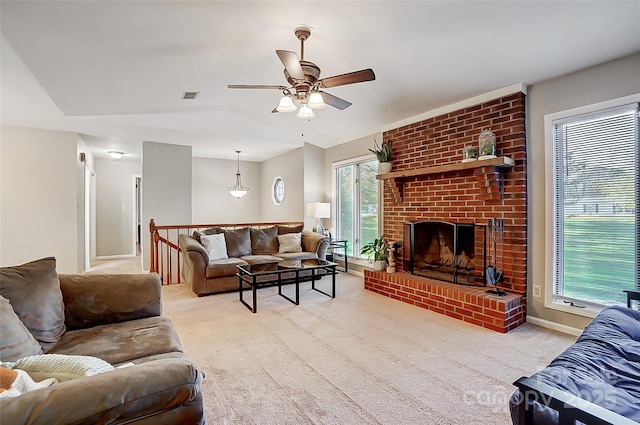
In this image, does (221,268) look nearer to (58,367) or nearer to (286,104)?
(286,104)

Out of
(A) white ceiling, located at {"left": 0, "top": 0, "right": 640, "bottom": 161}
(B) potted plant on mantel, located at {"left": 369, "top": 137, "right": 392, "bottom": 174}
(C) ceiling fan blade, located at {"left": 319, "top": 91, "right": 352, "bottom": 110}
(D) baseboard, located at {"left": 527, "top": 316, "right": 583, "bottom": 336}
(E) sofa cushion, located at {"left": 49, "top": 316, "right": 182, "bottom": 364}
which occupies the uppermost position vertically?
(A) white ceiling, located at {"left": 0, "top": 0, "right": 640, "bottom": 161}

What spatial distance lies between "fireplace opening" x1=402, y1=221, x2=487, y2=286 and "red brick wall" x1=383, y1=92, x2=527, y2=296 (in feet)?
0.37

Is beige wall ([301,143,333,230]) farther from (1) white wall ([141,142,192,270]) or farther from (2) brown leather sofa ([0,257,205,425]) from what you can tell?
(2) brown leather sofa ([0,257,205,425])

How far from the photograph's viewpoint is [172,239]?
20.5ft

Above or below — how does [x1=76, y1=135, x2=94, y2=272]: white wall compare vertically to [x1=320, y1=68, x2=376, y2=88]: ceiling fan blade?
below

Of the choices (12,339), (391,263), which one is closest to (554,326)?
(391,263)

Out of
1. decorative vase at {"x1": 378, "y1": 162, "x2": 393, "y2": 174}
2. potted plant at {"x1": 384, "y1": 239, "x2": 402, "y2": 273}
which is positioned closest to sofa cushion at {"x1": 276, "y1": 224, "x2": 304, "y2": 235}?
potted plant at {"x1": 384, "y1": 239, "x2": 402, "y2": 273}

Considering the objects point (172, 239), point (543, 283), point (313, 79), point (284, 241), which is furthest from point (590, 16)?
point (172, 239)

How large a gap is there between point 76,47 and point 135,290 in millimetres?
2234

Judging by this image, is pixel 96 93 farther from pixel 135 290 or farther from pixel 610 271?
pixel 610 271

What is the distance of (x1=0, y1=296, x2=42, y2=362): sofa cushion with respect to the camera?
1303 millimetres

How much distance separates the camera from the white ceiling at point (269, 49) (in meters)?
2.34

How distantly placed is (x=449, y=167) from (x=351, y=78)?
1868 mm

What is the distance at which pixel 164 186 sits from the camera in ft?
20.0
